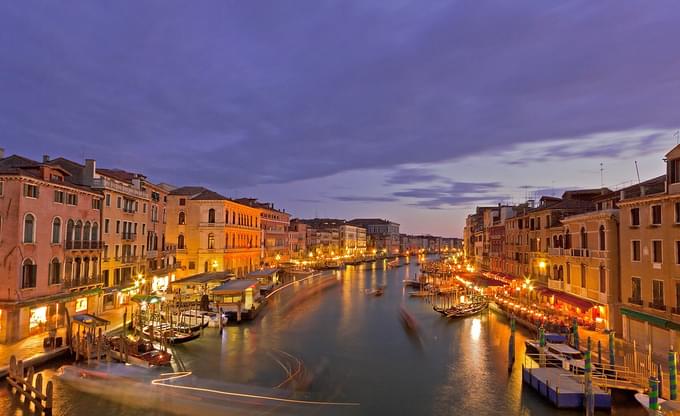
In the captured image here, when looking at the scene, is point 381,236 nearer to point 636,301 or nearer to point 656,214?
point 636,301

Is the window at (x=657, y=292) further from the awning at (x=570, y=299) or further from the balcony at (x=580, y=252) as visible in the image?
the balcony at (x=580, y=252)

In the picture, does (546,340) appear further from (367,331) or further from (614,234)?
Result: (367,331)

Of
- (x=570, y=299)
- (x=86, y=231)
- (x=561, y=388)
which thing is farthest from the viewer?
(x=570, y=299)

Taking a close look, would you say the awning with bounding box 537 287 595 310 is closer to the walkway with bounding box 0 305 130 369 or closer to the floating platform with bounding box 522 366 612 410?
the floating platform with bounding box 522 366 612 410

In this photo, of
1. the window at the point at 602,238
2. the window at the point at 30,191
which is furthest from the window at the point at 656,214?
the window at the point at 30,191

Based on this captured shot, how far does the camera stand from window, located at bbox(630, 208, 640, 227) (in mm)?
21875

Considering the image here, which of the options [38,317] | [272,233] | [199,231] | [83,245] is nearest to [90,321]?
[38,317]

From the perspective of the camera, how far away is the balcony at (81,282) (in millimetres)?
24875

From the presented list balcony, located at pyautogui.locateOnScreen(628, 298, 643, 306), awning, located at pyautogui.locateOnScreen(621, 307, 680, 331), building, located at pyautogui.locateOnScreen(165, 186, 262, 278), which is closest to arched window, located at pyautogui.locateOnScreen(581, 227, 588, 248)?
awning, located at pyautogui.locateOnScreen(621, 307, 680, 331)

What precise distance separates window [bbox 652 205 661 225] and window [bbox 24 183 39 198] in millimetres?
29080

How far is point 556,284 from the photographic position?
31203 mm

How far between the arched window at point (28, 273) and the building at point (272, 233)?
38.8 meters

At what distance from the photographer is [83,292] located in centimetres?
2608

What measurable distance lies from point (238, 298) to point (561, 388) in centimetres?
2601
